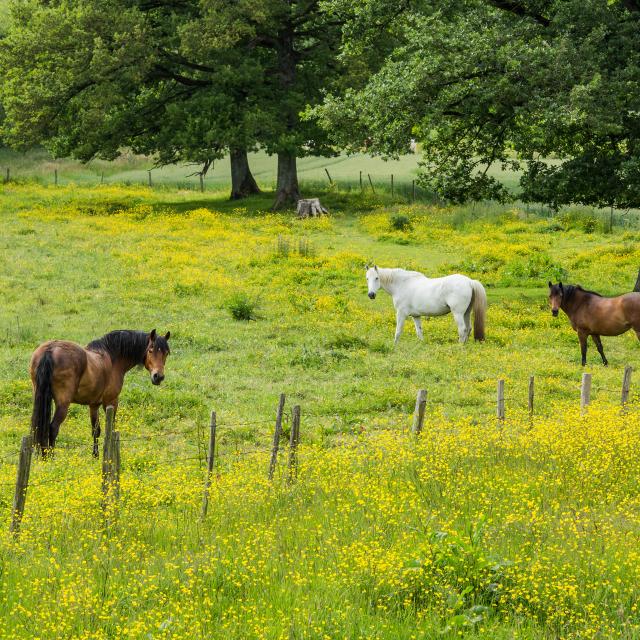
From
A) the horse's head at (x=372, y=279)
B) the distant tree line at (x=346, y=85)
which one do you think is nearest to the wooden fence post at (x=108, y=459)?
the horse's head at (x=372, y=279)

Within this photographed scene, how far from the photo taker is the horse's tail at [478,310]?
23312 mm

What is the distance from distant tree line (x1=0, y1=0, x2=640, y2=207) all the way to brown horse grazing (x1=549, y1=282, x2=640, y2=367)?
5.07m

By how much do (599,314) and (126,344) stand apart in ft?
38.8

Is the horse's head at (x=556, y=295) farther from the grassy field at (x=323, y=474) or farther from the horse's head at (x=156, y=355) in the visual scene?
the horse's head at (x=156, y=355)

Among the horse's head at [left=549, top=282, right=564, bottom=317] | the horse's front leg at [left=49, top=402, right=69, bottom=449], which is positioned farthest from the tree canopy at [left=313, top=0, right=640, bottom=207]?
the horse's front leg at [left=49, top=402, right=69, bottom=449]

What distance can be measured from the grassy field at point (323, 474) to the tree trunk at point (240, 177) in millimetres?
19560

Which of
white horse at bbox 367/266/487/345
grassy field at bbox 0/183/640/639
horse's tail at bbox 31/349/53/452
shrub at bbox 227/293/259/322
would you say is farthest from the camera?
shrub at bbox 227/293/259/322

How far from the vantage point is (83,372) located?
599 inches

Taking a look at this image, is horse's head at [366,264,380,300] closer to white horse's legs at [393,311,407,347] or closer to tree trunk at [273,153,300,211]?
white horse's legs at [393,311,407,347]

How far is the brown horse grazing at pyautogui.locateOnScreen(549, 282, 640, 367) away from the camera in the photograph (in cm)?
2220

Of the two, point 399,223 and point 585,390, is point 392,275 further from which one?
point 399,223

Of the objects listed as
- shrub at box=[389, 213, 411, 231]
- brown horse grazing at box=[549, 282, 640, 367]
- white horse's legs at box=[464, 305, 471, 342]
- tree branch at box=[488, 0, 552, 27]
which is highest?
tree branch at box=[488, 0, 552, 27]

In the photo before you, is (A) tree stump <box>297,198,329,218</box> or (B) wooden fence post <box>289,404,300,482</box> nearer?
(B) wooden fence post <box>289,404,300,482</box>

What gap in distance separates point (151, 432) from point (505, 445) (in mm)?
6367
